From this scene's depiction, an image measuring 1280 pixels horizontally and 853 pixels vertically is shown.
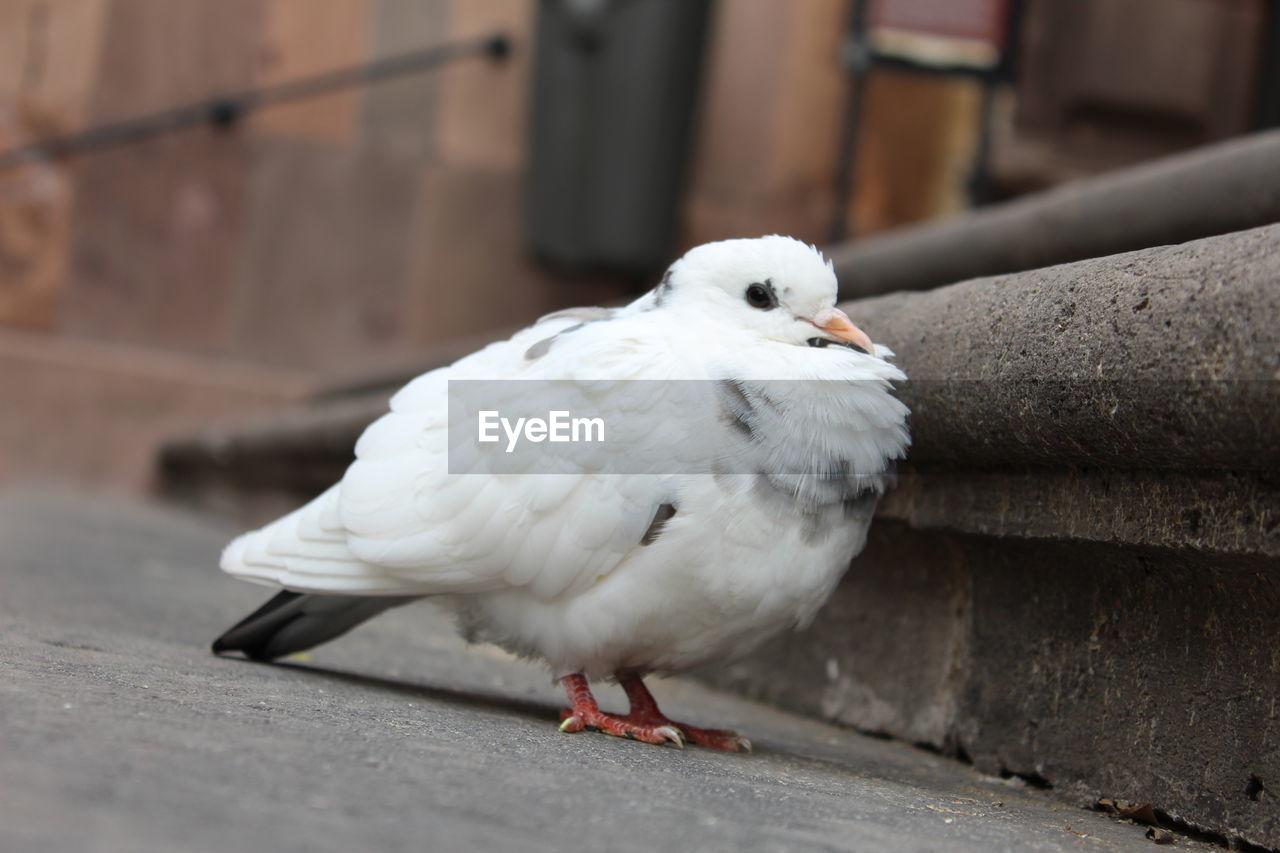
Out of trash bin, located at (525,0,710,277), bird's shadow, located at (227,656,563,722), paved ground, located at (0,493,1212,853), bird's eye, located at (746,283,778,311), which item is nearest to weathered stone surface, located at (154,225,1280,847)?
paved ground, located at (0,493,1212,853)

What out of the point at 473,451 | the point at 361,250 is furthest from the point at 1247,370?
the point at 361,250

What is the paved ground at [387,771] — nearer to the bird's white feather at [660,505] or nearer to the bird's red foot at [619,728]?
the bird's red foot at [619,728]

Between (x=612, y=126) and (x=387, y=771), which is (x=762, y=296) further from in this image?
(x=612, y=126)

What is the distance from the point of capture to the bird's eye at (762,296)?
2.50 m

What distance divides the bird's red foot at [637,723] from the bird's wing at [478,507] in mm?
194

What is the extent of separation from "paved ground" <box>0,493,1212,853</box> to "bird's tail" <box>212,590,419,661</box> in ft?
0.17

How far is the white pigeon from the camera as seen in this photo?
90.4 inches

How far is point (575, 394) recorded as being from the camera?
2.42 meters

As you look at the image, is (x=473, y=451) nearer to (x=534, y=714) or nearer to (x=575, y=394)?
(x=575, y=394)

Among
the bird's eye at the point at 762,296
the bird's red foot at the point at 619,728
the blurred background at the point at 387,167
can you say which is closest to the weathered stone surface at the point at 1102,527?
the bird's eye at the point at 762,296

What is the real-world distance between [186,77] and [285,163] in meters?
0.69

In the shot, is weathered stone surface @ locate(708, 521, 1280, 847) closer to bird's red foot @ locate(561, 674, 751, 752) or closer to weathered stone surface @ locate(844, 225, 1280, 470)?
weathered stone surface @ locate(844, 225, 1280, 470)

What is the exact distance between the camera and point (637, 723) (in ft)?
8.31

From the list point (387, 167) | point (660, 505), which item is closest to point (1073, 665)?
point (660, 505)
